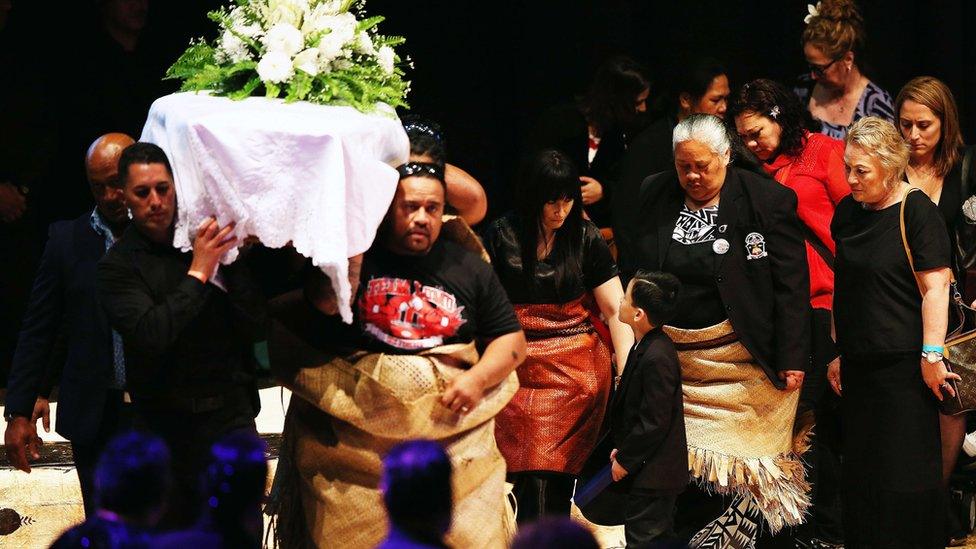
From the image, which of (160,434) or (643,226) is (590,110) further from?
(160,434)

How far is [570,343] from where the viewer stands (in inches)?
214

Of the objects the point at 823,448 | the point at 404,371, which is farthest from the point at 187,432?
the point at 823,448

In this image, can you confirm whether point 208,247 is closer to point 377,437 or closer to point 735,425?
point 377,437

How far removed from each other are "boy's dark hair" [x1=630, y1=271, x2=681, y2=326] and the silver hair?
58 cm

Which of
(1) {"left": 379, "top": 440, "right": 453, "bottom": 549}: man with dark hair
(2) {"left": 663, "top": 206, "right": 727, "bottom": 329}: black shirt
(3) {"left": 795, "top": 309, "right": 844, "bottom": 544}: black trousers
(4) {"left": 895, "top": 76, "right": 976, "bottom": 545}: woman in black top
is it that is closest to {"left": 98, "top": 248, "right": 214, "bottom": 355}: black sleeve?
(1) {"left": 379, "top": 440, "right": 453, "bottom": 549}: man with dark hair

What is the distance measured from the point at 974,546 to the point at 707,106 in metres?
2.18

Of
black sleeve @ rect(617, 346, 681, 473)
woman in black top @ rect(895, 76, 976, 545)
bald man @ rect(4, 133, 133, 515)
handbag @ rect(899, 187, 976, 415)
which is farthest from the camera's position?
woman in black top @ rect(895, 76, 976, 545)

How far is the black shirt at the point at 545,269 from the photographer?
5.37m

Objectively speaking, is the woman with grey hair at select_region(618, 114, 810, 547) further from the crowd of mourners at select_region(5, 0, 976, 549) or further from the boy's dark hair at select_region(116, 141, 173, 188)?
the boy's dark hair at select_region(116, 141, 173, 188)

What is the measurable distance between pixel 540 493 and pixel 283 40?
7.10 feet

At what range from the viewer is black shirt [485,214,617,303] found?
5.37 m

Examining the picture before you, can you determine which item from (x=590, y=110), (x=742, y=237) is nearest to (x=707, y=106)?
(x=590, y=110)

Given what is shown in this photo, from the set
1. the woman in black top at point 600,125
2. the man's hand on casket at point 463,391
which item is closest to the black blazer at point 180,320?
the man's hand on casket at point 463,391

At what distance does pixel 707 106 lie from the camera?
6.34 meters
